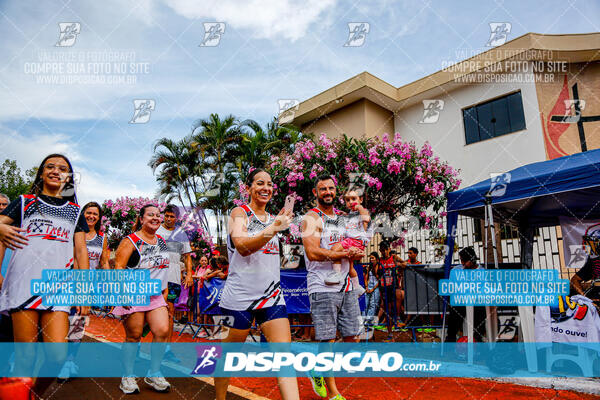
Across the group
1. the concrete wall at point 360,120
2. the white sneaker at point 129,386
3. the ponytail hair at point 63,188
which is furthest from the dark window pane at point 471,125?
the ponytail hair at point 63,188

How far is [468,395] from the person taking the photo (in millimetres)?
4027

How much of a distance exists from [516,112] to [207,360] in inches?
557

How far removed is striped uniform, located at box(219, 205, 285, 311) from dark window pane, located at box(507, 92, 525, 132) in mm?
14107

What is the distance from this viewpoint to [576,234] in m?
7.06

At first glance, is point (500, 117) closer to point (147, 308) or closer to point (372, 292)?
point (372, 292)

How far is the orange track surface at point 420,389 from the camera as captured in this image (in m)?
3.98

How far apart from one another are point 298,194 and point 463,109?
8950 millimetres

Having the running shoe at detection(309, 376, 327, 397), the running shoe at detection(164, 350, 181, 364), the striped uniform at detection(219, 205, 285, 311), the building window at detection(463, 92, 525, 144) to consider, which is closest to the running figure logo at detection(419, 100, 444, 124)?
the building window at detection(463, 92, 525, 144)

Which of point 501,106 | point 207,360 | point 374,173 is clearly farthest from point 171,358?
point 501,106

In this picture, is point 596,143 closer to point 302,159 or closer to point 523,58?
point 523,58

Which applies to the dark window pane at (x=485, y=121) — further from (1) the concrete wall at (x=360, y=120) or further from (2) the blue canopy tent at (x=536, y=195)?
(2) the blue canopy tent at (x=536, y=195)

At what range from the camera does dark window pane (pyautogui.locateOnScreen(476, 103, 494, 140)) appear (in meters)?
15.2

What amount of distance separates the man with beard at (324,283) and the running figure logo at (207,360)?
62.8 inches

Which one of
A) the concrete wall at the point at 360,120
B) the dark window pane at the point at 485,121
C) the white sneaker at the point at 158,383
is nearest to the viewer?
the white sneaker at the point at 158,383
